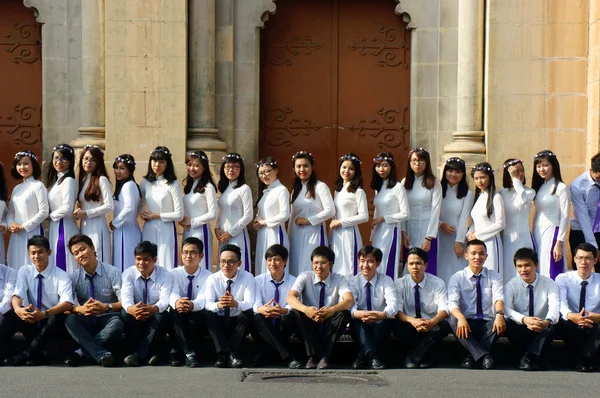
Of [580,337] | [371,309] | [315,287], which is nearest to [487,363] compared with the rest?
[580,337]

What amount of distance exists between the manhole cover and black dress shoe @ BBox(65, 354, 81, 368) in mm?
1530

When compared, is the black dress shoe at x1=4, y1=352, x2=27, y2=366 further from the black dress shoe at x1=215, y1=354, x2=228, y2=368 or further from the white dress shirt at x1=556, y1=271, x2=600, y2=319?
the white dress shirt at x1=556, y1=271, x2=600, y2=319

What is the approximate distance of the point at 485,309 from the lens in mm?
10992

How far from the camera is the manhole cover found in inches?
389

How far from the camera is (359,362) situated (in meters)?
10.6

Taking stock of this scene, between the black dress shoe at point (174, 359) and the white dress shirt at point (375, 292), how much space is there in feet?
5.31

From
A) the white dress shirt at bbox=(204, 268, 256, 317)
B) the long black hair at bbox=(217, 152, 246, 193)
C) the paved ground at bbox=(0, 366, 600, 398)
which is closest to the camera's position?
the paved ground at bbox=(0, 366, 600, 398)

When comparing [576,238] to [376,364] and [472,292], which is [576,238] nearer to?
[472,292]

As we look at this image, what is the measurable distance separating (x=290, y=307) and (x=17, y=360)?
246 cm

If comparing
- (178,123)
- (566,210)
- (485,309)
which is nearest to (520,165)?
(566,210)

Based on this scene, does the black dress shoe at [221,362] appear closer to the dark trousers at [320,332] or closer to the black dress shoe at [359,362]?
the dark trousers at [320,332]

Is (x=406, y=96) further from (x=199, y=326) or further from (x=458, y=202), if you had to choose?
(x=199, y=326)

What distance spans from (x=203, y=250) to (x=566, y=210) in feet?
11.9

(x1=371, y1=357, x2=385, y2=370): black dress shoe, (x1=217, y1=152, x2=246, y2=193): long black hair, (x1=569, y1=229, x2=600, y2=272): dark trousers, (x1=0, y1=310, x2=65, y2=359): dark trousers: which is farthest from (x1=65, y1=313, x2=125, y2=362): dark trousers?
(x1=569, y1=229, x2=600, y2=272): dark trousers
